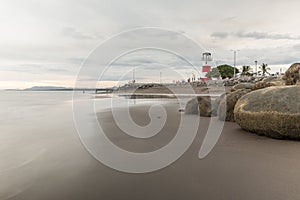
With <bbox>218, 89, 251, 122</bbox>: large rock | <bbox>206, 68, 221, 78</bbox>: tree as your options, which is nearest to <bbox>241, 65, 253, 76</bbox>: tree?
<bbox>206, 68, 221, 78</bbox>: tree

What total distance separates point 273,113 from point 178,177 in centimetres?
368

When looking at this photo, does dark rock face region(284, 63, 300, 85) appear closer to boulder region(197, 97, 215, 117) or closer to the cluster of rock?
the cluster of rock

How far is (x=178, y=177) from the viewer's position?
386cm

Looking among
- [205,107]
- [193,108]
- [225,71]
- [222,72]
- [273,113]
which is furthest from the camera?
[225,71]

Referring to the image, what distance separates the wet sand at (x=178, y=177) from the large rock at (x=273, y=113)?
388 mm

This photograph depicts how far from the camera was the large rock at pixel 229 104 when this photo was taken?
30.1ft

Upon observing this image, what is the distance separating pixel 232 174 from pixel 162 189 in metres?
1.26

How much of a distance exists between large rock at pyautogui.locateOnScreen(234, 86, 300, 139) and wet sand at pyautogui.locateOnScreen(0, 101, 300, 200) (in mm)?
388

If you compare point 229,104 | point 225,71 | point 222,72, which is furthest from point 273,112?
point 225,71

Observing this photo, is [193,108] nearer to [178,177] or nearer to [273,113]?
[273,113]

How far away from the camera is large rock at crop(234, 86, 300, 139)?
19.2ft

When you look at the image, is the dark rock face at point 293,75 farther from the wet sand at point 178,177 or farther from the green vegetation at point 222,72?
the green vegetation at point 222,72

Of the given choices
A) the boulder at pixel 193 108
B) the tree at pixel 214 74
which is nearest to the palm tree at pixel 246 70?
the tree at pixel 214 74

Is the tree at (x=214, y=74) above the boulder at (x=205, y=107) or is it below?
above
